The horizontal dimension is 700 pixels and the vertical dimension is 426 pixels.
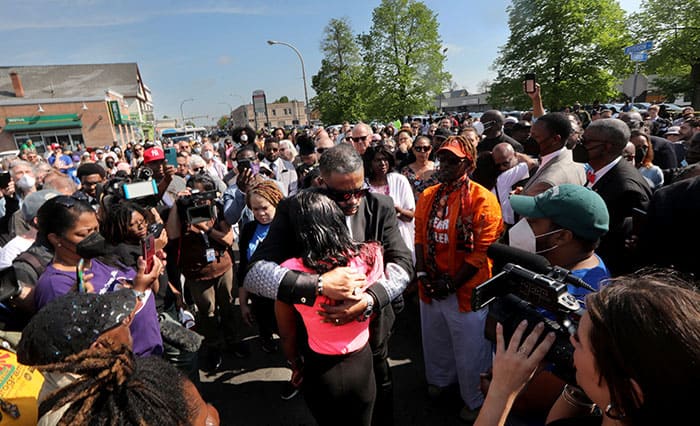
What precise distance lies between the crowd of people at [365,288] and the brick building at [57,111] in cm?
3345

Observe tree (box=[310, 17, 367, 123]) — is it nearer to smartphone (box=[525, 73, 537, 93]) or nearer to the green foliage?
the green foliage

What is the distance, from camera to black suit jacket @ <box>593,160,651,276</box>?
9.09 ft

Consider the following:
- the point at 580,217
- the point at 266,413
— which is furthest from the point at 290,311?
the point at 266,413

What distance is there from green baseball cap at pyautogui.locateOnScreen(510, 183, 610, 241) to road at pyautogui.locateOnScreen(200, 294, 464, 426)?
200 centimetres

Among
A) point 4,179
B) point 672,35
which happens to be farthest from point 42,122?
point 672,35

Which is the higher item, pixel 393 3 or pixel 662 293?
pixel 393 3

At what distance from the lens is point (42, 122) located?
34.8 meters

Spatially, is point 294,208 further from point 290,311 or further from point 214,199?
point 214,199

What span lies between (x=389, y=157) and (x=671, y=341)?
3.74m

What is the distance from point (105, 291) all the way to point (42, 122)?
45146 mm

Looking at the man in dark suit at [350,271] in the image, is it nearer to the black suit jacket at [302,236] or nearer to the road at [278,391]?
the black suit jacket at [302,236]

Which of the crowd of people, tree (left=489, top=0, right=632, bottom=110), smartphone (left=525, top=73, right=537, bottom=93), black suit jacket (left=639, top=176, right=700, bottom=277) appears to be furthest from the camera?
tree (left=489, top=0, right=632, bottom=110)

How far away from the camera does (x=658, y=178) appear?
437 centimetres

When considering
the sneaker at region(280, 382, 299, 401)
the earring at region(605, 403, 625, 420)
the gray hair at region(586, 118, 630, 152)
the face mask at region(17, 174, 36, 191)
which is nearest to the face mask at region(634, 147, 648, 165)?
the gray hair at region(586, 118, 630, 152)
